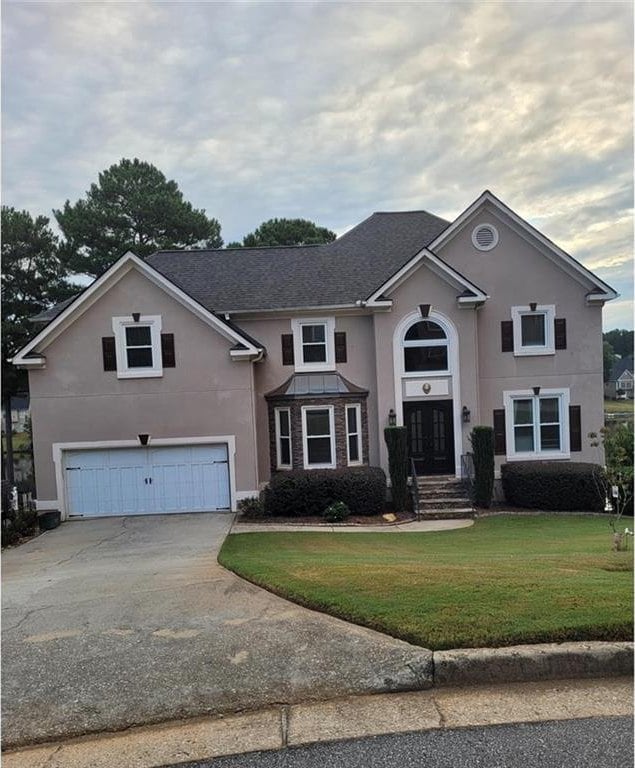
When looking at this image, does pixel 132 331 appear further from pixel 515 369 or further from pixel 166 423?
pixel 515 369

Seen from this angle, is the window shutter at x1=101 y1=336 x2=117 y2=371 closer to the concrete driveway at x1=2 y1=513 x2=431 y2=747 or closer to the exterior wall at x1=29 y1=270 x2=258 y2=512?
the exterior wall at x1=29 y1=270 x2=258 y2=512

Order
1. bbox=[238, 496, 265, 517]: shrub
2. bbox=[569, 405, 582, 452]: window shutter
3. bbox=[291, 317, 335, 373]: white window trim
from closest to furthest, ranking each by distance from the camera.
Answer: bbox=[238, 496, 265, 517]: shrub
bbox=[569, 405, 582, 452]: window shutter
bbox=[291, 317, 335, 373]: white window trim

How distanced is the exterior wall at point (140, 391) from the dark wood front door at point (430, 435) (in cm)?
517

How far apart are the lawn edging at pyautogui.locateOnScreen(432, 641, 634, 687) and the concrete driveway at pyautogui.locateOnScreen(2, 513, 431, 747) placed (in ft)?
0.58

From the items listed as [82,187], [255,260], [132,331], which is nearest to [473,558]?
[132,331]

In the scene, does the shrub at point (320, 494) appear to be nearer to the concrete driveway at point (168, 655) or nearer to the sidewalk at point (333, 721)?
the concrete driveway at point (168, 655)

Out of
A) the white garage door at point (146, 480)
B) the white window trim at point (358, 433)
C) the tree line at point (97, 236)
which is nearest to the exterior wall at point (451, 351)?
the white window trim at point (358, 433)

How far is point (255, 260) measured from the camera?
20.2 m

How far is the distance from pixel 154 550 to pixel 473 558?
630cm

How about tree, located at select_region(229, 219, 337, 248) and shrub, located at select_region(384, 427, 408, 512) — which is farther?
tree, located at select_region(229, 219, 337, 248)

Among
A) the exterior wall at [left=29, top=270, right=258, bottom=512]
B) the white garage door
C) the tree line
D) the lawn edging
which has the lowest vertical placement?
the white garage door

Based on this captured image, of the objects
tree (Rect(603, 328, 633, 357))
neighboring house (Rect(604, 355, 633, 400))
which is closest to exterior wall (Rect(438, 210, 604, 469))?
neighboring house (Rect(604, 355, 633, 400))

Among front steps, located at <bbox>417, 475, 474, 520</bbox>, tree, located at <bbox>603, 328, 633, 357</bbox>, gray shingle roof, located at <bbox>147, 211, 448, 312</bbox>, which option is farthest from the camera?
tree, located at <bbox>603, 328, 633, 357</bbox>

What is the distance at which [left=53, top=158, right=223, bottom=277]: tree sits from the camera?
37.4 metres
